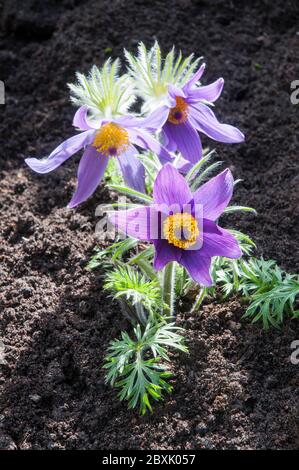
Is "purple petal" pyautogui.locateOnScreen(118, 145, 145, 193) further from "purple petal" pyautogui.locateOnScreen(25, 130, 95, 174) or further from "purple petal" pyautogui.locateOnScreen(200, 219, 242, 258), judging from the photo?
"purple petal" pyautogui.locateOnScreen(200, 219, 242, 258)

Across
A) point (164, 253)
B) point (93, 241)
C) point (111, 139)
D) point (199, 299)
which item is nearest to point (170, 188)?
point (164, 253)

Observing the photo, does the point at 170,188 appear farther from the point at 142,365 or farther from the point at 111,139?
the point at 142,365

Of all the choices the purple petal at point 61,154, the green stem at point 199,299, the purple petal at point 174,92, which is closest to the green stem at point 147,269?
the green stem at point 199,299

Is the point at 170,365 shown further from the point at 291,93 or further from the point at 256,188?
the point at 291,93

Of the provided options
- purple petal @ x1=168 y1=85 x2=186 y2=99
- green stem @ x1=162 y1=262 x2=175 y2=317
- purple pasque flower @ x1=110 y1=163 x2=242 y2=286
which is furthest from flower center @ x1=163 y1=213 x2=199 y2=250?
purple petal @ x1=168 y1=85 x2=186 y2=99

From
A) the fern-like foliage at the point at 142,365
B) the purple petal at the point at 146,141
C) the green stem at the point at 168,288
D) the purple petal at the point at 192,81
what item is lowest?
the fern-like foliage at the point at 142,365

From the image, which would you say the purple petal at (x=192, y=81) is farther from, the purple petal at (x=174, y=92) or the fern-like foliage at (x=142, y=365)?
the fern-like foliage at (x=142, y=365)
